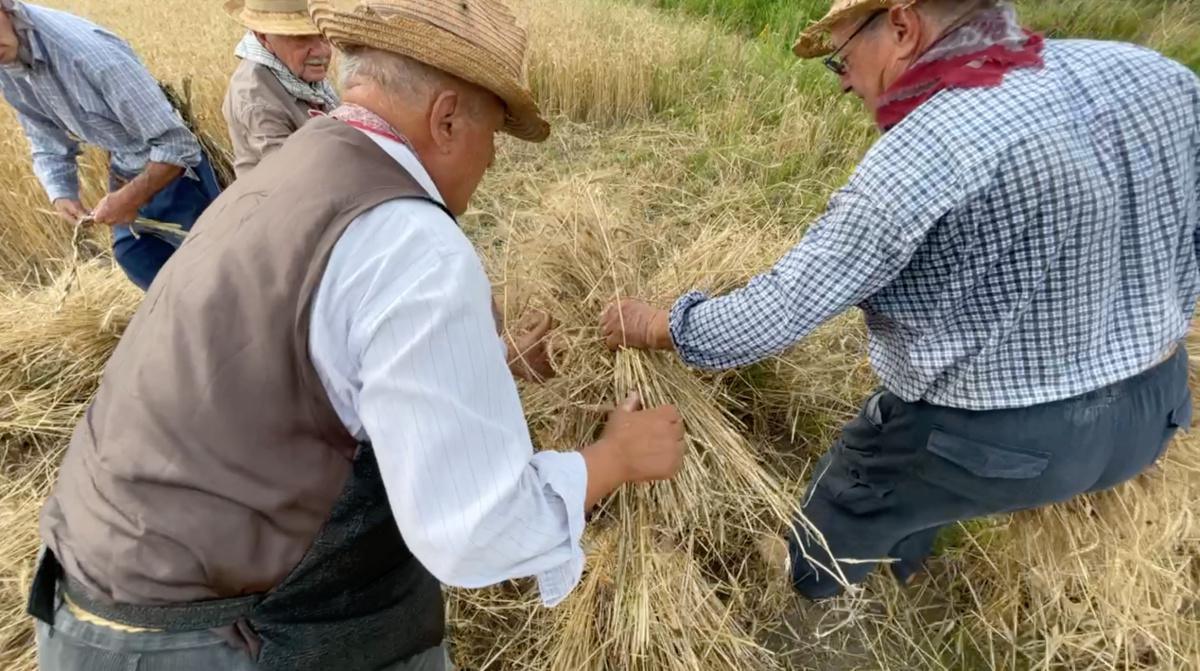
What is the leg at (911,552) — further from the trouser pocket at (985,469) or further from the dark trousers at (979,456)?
the trouser pocket at (985,469)

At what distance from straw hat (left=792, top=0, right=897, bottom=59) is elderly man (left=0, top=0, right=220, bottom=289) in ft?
6.42

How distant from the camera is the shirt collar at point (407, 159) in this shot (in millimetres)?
936

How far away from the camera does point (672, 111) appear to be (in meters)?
4.56

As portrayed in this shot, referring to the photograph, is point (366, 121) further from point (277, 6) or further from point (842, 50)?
point (277, 6)

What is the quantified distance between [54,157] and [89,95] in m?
0.51

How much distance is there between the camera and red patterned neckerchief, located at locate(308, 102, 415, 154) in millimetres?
960

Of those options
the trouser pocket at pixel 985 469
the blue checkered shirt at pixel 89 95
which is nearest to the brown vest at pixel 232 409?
the trouser pocket at pixel 985 469

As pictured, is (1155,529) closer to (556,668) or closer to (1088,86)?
(1088,86)

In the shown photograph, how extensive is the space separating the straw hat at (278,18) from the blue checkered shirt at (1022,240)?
5.40 feet

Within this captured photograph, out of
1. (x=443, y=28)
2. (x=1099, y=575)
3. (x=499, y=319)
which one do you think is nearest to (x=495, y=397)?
(x=443, y=28)

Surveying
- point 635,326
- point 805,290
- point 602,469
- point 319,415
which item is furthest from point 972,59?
point 319,415

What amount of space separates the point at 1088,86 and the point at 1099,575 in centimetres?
129

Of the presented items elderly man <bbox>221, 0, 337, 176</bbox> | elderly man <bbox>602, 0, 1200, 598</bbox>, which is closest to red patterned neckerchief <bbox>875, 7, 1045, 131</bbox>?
elderly man <bbox>602, 0, 1200, 598</bbox>

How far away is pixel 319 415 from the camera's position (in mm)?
865
